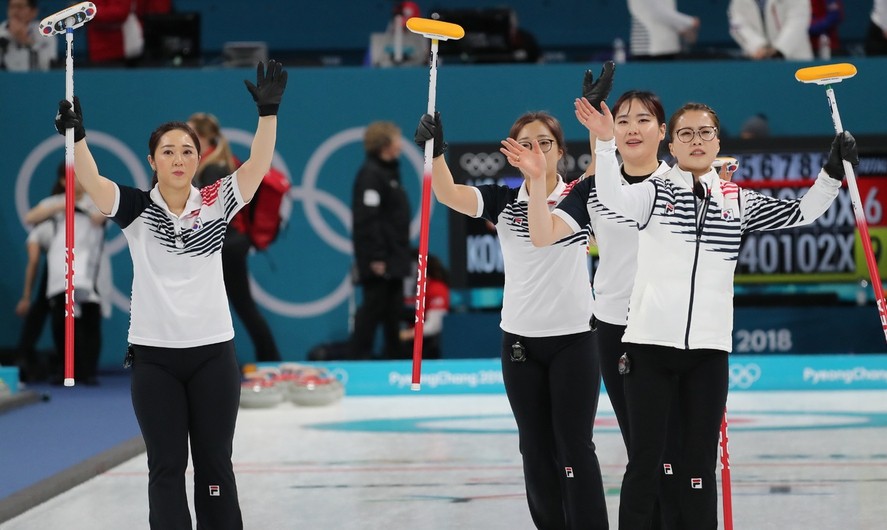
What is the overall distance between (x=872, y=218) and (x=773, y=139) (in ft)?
3.33

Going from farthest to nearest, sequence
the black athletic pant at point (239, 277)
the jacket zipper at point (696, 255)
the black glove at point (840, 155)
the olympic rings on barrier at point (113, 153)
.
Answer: the olympic rings on barrier at point (113, 153) < the black athletic pant at point (239, 277) < the black glove at point (840, 155) < the jacket zipper at point (696, 255)

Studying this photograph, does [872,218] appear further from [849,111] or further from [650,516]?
[650,516]

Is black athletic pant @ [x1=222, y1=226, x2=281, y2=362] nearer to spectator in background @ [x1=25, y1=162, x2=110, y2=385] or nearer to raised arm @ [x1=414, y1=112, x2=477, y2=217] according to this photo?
spectator in background @ [x1=25, y1=162, x2=110, y2=385]

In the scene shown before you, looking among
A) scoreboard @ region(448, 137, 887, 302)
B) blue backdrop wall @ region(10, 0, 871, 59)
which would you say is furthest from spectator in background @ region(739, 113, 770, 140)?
blue backdrop wall @ region(10, 0, 871, 59)

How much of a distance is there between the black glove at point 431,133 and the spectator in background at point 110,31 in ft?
23.9

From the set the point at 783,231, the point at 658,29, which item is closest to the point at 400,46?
the point at 658,29

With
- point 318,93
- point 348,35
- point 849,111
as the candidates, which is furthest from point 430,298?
point 348,35

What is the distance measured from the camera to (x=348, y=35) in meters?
15.1

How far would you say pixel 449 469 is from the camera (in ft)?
22.6

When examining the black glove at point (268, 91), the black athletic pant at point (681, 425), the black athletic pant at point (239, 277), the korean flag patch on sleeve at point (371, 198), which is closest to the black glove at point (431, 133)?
the black glove at point (268, 91)

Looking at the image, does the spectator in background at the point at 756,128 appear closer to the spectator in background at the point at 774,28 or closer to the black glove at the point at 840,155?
the spectator in background at the point at 774,28

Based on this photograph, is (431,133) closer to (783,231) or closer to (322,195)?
(783,231)

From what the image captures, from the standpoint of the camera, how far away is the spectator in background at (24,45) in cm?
1125

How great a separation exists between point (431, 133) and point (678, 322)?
117 centimetres
